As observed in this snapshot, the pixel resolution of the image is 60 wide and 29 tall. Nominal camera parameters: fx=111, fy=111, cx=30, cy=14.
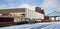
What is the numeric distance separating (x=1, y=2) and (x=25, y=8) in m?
0.48

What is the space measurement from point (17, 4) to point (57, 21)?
89cm

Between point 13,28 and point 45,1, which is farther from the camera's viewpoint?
point 45,1

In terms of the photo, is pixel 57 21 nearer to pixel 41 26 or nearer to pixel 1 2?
pixel 41 26

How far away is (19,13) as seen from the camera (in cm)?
211

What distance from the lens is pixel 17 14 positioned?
2090 mm

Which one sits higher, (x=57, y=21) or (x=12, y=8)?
(x=12, y=8)

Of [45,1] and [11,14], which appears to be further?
[45,1]

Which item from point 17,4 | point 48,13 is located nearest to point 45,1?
point 48,13

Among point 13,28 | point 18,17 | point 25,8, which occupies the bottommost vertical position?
point 13,28

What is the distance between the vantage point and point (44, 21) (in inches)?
88.0

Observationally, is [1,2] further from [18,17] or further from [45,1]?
[45,1]

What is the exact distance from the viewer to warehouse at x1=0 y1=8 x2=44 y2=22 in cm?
205

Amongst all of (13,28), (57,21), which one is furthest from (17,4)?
(57,21)

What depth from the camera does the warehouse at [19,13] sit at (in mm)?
2053
